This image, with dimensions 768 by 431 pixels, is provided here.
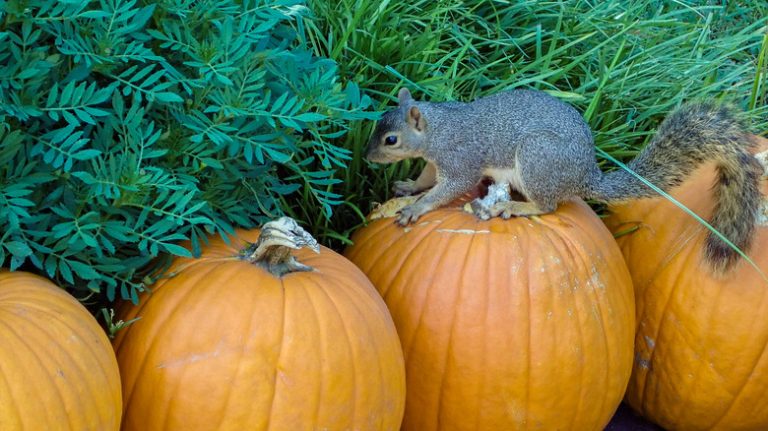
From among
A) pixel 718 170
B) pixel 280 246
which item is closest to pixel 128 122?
pixel 280 246

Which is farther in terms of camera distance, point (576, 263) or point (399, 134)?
point (399, 134)

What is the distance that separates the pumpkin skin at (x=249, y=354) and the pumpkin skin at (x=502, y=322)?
37 centimetres

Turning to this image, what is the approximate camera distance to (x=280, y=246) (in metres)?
2.32

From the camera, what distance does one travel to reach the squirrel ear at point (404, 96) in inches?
123

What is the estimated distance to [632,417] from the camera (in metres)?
3.43

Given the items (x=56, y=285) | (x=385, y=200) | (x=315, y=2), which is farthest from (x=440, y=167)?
(x=56, y=285)

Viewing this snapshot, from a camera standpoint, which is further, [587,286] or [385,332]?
[587,286]

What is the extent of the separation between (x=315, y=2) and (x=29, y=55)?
57.0 inches

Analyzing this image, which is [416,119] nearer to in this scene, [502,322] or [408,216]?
[408,216]

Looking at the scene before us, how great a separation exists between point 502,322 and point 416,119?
0.78 m

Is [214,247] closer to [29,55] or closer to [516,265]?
[29,55]

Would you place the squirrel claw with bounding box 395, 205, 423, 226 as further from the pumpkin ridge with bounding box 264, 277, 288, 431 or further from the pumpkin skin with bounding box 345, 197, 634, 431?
the pumpkin ridge with bounding box 264, 277, 288, 431

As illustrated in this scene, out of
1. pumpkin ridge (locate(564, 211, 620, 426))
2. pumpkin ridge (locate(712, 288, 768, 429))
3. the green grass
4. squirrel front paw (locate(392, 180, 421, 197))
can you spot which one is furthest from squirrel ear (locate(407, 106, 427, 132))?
pumpkin ridge (locate(712, 288, 768, 429))

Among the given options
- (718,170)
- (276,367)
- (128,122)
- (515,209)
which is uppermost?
(128,122)
